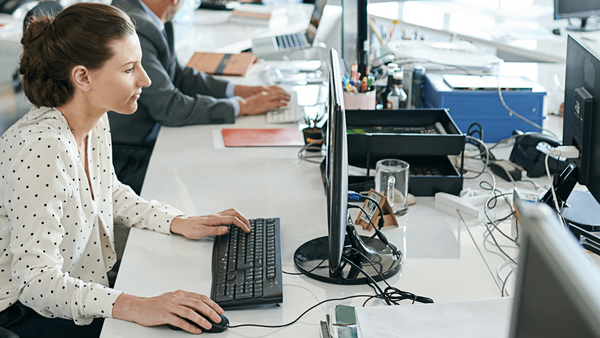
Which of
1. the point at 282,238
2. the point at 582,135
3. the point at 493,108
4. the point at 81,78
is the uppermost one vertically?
the point at 81,78

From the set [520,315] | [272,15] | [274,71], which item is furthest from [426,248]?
[272,15]

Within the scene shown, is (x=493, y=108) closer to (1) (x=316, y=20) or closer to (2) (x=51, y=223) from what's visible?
(1) (x=316, y=20)

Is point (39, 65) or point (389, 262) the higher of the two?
point (39, 65)

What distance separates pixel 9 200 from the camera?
1.00 m

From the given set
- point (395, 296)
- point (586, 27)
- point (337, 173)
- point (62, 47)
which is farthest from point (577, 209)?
point (586, 27)

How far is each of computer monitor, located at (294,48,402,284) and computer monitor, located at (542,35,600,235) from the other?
16.9 inches

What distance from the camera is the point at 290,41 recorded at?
9.45ft

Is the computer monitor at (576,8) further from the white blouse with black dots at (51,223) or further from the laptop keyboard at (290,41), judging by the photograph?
the white blouse with black dots at (51,223)

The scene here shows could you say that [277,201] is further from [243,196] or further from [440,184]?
[440,184]

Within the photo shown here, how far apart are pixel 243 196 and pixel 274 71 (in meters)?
1.28

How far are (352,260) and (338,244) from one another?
0.43 feet

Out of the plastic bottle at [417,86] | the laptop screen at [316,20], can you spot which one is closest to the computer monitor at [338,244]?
the plastic bottle at [417,86]

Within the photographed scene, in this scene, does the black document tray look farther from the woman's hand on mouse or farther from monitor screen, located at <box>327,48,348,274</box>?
the woman's hand on mouse

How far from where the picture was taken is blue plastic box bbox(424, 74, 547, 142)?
5.64 ft
